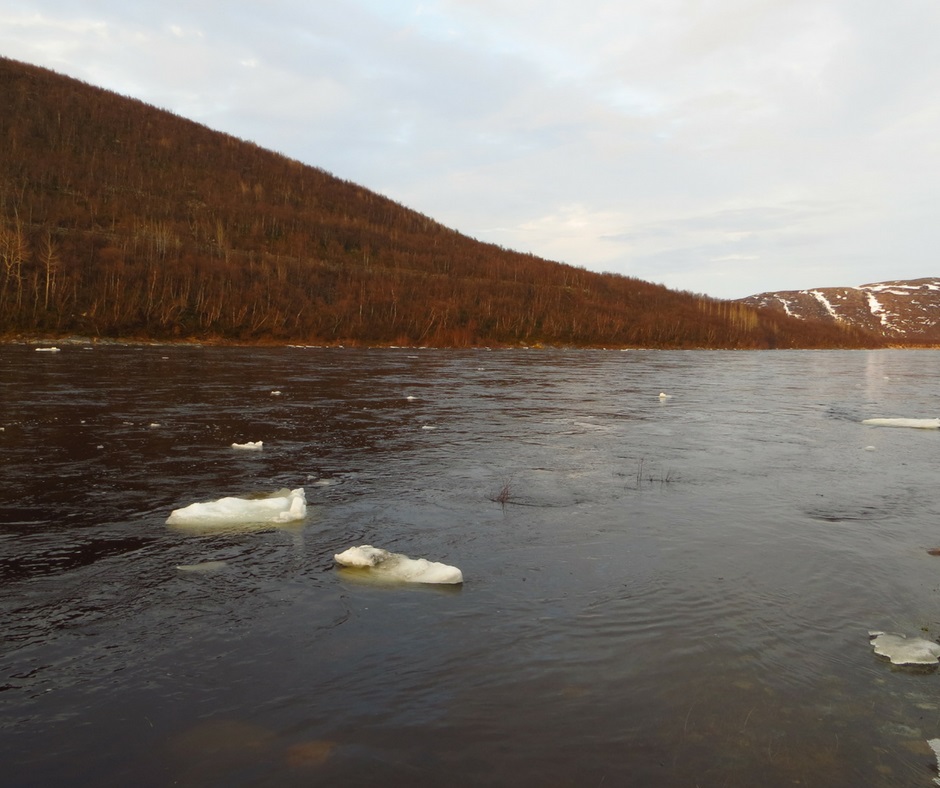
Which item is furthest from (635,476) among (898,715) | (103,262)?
(103,262)

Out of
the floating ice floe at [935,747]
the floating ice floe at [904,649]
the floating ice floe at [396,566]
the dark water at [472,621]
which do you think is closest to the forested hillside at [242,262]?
the dark water at [472,621]

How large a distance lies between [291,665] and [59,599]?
2450 millimetres

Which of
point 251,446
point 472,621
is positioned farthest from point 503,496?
point 251,446

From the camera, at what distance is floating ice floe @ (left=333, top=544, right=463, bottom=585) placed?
21.0 feet

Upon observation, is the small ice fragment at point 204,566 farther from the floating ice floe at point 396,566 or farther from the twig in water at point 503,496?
the twig in water at point 503,496

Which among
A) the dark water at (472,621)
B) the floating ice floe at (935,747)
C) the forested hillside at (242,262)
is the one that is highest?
the forested hillside at (242,262)

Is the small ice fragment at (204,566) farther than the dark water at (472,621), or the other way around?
the small ice fragment at (204,566)

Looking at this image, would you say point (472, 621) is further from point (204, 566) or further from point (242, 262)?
point (242, 262)

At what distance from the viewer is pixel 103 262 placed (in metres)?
71.3

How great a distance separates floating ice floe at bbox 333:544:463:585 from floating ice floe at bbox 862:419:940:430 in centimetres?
1641

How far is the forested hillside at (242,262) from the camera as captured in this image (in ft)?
220

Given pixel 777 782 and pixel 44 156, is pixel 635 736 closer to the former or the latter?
pixel 777 782

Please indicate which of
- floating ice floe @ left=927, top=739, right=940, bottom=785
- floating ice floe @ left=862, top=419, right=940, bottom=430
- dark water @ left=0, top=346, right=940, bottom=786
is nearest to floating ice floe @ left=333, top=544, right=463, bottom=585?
dark water @ left=0, top=346, right=940, bottom=786

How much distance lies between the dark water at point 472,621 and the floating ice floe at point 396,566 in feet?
0.49
